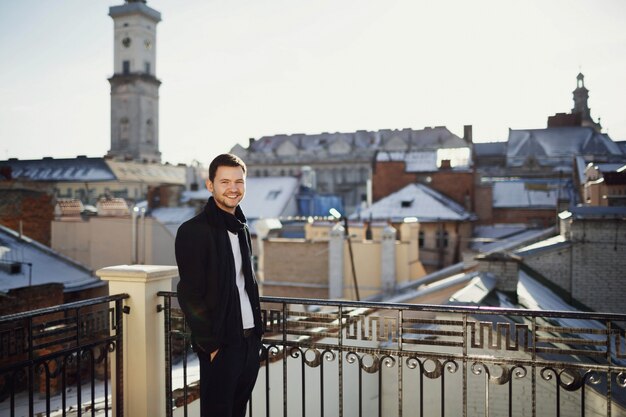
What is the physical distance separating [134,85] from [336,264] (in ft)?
181

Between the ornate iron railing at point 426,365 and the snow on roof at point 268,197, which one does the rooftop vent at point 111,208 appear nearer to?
the snow on roof at point 268,197

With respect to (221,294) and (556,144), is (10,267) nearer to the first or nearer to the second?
(221,294)

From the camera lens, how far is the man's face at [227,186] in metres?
3.62

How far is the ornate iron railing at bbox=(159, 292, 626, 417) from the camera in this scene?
3.76 m

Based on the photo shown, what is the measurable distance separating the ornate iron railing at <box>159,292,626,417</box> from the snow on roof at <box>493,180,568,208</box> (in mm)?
27626

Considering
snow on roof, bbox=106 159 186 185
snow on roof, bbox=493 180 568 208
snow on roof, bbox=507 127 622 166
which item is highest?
snow on roof, bbox=507 127 622 166

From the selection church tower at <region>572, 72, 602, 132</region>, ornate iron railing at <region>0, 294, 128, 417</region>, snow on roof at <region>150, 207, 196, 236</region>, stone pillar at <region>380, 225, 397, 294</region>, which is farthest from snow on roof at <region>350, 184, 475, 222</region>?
church tower at <region>572, 72, 602, 132</region>

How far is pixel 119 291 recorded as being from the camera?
4.82 m

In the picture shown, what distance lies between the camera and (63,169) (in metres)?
57.5

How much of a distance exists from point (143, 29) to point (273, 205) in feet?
142

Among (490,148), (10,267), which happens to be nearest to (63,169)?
(10,267)

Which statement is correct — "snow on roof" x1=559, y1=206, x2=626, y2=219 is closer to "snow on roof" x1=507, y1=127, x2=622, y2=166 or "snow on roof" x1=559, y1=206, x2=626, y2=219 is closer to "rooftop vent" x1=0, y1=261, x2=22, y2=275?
"rooftop vent" x1=0, y1=261, x2=22, y2=275

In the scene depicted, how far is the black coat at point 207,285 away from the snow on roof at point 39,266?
1381 cm

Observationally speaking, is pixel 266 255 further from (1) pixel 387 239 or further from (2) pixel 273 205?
(2) pixel 273 205
